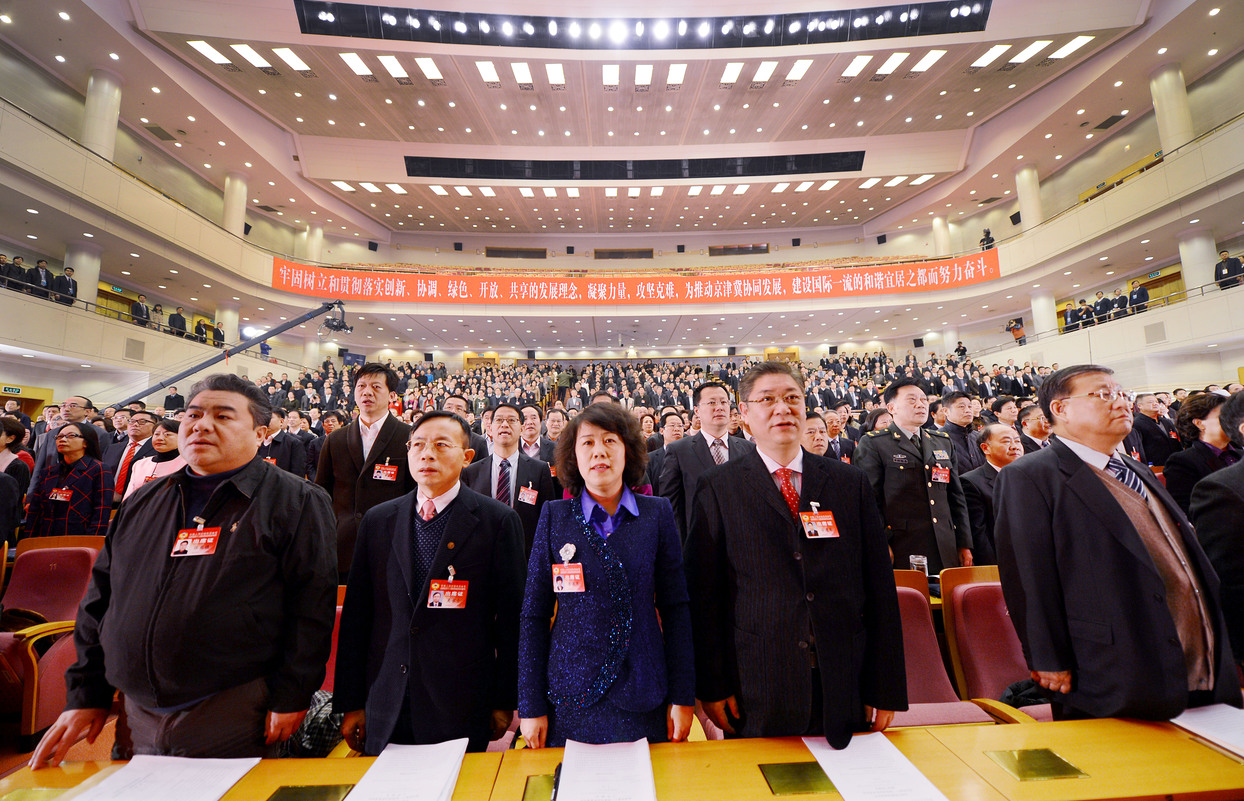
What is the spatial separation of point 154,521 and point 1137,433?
7.02m

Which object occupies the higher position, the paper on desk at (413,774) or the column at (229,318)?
the column at (229,318)

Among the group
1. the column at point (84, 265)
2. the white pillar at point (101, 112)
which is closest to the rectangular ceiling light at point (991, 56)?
the white pillar at point (101, 112)

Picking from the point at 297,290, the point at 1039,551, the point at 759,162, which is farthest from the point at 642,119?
the point at 1039,551

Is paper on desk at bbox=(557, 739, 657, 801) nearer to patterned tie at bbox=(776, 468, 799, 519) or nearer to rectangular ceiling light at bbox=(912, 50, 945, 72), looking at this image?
patterned tie at bbox=(776, 468, 799, 519)

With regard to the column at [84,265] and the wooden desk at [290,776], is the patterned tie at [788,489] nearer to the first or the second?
the wooden desk at [290,776]

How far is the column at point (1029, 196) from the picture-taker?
14102 millimetres

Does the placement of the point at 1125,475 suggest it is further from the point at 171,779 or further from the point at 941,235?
the point at 941,235

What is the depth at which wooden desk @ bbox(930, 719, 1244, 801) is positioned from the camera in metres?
0.90

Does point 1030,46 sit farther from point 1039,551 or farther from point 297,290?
point 297,290

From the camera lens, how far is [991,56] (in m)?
11.6

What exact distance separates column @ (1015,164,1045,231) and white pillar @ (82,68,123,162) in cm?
2266

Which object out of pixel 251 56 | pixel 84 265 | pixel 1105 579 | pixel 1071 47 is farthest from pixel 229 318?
pixel 1071 47

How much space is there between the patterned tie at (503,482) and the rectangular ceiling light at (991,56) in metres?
15.2

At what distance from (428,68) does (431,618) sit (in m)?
14.4
